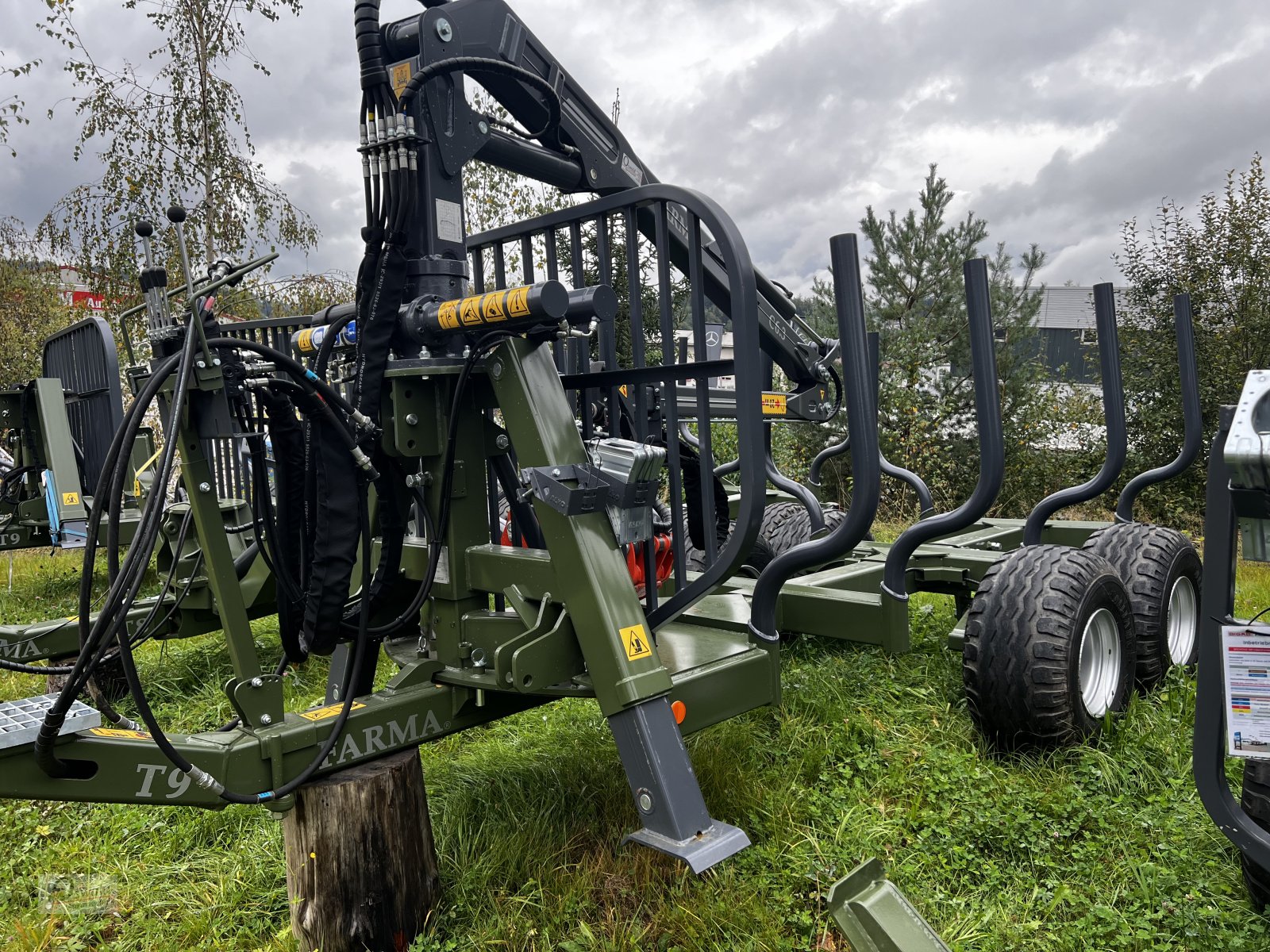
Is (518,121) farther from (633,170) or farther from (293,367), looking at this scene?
(293,367)

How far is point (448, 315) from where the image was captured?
2.77 metres

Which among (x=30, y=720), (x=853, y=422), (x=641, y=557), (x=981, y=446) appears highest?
(x=853, y=422)

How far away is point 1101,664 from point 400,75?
339 centimetres

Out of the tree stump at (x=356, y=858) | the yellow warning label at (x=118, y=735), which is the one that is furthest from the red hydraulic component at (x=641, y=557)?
the yellow warning label at (x=118, y=735)

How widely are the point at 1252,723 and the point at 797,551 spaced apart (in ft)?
4.44

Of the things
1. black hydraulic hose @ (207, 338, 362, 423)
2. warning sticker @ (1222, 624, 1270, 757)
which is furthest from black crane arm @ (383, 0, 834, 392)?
warning sticker @ (1222, 624, 1270, 757)

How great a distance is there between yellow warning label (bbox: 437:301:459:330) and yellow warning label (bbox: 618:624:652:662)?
1018mm

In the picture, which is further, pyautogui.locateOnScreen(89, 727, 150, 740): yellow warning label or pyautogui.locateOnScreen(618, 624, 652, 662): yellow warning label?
pyautogui.locateOnScreen(618, 624, 652, 662): yellow warning label

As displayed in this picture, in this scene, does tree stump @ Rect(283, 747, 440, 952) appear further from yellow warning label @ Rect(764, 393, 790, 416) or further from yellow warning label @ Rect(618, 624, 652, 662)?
yellow warning label @ Rect(764, 393, 790, 416)

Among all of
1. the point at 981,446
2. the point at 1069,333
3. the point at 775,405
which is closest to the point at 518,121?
the point at 775,405

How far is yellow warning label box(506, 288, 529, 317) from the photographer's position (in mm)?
2557

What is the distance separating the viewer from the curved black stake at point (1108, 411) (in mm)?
4324

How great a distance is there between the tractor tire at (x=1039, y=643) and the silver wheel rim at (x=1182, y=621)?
3.17 ft

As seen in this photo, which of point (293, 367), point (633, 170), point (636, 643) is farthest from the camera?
point (633, 170)
